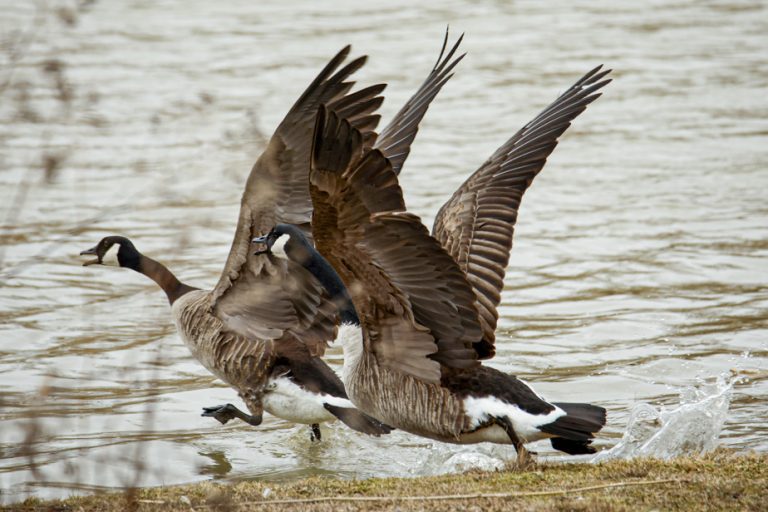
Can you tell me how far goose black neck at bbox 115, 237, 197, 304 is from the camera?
336 inches

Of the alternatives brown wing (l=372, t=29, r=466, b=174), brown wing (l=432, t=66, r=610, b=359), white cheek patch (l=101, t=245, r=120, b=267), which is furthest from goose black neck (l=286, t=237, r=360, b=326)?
white cheek patch (l=101, t=245, r=120, b=267)

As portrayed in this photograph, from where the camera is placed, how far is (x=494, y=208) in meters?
7.41

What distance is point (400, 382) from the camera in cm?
665

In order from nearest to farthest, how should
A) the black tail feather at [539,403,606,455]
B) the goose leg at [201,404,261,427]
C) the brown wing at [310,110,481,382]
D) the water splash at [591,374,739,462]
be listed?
the brown wing at [310,110,481,382]
the black tail feather at [539,403,606,455]
the water splash at [591,374,739,462]
the goose leg at [201,404,261,427]

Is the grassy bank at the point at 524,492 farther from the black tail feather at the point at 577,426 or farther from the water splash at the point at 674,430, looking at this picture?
the water splash at the point at 674,430

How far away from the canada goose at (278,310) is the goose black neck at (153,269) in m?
0.18

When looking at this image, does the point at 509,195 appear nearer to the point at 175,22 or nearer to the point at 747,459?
the point at 747,459

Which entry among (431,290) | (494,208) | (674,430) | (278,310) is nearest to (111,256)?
(278,310)

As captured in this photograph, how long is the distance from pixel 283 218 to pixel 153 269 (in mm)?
1692

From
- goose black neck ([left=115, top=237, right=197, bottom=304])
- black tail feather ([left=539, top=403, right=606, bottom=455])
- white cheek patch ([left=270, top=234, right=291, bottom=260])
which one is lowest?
black tail feather ([left=539, top=403, right=606, bottom=455])

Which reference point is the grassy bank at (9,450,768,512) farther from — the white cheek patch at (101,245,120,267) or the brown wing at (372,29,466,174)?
the white cheek patch at (101,245,120,267)

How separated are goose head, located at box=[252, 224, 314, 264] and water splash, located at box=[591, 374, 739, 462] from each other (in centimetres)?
223

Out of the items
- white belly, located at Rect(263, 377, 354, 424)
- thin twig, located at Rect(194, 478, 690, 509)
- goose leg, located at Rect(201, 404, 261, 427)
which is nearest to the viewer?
thin twig, located at Rect(194, 478, 690, 509)

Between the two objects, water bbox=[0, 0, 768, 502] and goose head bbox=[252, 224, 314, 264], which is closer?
goose head bbox=[252, 224, 314, 264]
